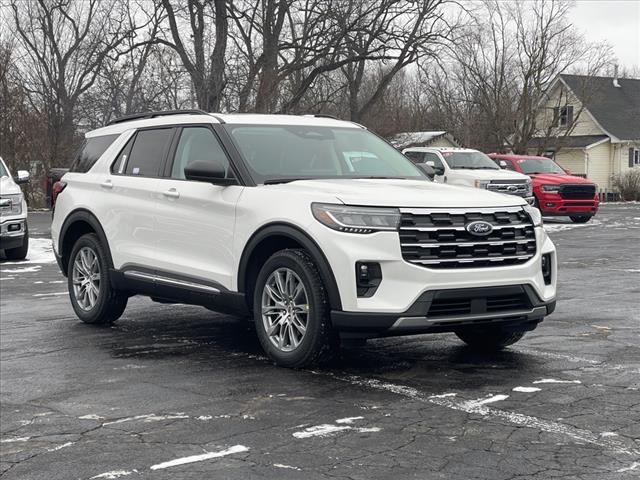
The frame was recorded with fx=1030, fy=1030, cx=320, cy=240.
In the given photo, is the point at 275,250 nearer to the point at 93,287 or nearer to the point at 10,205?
the point at 93,287

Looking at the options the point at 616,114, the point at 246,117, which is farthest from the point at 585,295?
the point at 616,114

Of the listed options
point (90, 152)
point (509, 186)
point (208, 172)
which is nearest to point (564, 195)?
point (509, 186)

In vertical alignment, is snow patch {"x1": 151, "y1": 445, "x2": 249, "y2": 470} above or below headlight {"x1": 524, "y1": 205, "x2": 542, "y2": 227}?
below

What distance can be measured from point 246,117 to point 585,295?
16.1ft

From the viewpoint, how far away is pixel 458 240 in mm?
6699

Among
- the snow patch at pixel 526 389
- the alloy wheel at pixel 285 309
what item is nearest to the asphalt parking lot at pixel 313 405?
the snow patch at pixel 526 389

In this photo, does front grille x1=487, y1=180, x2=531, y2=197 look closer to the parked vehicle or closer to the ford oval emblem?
the parked vehicle

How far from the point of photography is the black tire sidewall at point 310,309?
6734 millimetres

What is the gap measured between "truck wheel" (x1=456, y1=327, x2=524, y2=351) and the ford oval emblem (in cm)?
105

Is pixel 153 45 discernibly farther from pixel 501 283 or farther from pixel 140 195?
pixel 501 283

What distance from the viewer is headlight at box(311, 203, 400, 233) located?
21.6ft

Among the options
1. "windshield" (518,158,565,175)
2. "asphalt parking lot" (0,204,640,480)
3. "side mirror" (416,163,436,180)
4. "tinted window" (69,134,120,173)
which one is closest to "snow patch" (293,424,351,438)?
"asphalt parking lot" (0,204,640,480)

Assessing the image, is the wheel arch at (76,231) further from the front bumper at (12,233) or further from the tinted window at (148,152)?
the front bumper at (12,233)

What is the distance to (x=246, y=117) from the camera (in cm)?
838
